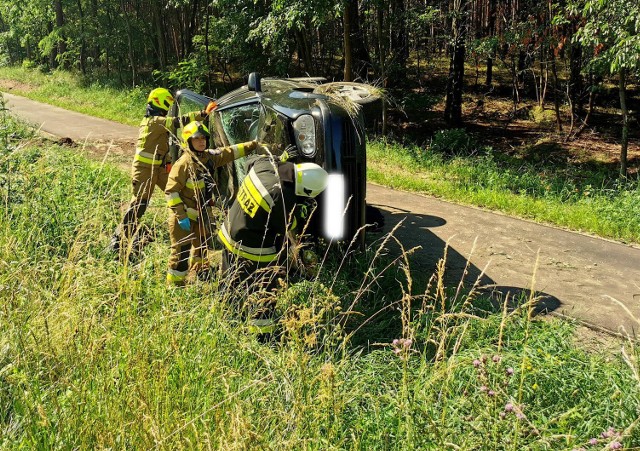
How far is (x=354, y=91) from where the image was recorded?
19.0 ft

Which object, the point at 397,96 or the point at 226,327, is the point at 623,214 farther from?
the point at 397,96

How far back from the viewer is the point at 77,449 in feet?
7.18

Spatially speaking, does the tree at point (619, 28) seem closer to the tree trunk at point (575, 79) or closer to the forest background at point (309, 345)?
the forest background at point (309, 345)

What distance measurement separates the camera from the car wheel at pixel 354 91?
5.64 m

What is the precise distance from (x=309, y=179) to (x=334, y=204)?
101 cm

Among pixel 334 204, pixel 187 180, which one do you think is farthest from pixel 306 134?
pixel 187 180

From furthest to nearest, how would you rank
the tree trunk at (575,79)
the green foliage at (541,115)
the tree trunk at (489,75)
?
the tree trunk at (489,75)
the green foliage at (541,115)
the tree trunk at (575,79)

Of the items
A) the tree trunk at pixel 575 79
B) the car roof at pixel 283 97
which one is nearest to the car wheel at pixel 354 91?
the car roof at pixel 283 97

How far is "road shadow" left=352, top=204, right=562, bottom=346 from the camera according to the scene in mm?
4469

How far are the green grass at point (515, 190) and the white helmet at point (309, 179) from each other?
4.87m

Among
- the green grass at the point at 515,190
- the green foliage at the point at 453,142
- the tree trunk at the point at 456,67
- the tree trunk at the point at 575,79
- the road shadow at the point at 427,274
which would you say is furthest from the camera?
the tree trunk at the point at 575,79

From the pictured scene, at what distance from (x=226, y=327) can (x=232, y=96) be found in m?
4.09

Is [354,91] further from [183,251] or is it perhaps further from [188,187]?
[183,251]

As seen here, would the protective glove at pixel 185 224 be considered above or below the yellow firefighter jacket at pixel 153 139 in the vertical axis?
below
